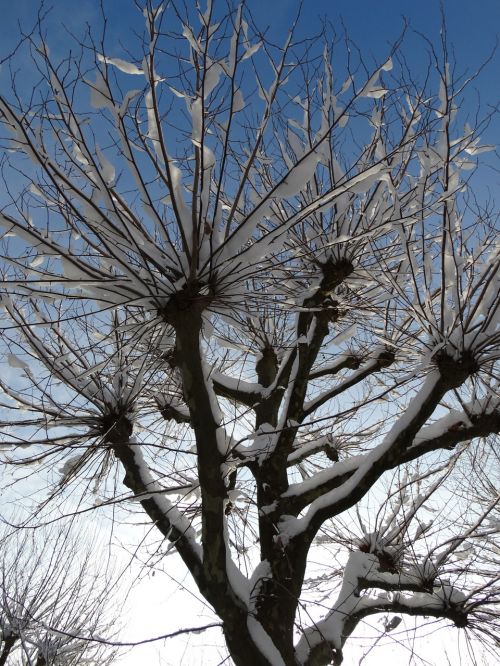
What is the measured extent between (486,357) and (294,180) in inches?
64.2

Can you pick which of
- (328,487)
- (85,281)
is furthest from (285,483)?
(85,281)

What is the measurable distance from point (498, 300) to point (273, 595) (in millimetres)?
2188

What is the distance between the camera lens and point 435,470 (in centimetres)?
472

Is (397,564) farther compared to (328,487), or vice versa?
(397,564)

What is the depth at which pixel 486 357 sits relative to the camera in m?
2.94

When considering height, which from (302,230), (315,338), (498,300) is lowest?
(498,300)

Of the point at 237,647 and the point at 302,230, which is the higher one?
the point at 302,230

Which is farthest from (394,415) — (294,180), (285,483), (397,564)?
(294,180)

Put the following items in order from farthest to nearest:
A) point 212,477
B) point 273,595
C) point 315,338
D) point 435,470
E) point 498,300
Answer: point 435,470, point 315,338, point 273,595, point 498,300, point 212,477

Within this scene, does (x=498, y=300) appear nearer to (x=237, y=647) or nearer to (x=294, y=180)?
(x=294, y=180)

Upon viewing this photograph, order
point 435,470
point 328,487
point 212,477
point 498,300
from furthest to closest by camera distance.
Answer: point 435,470, point 328,487, point 498,300, point 212,477

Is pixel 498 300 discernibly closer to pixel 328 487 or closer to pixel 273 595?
pixel 328 487

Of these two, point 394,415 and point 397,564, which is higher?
point 394,415

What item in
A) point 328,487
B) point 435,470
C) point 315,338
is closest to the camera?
point 328,487
